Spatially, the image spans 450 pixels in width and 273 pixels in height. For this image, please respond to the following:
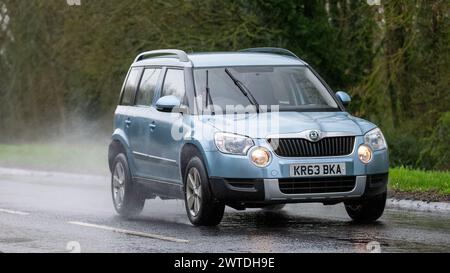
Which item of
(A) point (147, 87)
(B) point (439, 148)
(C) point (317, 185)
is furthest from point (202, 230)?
(B) point (439, 148)

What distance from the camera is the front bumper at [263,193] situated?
13.1 meters

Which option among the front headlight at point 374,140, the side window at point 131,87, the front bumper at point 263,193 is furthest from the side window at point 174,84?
the front headlight at point 374,140

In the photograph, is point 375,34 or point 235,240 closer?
point 235,240

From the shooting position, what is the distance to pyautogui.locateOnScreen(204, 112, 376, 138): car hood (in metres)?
13.3

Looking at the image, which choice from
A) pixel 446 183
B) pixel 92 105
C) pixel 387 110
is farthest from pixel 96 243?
pixel 92 105

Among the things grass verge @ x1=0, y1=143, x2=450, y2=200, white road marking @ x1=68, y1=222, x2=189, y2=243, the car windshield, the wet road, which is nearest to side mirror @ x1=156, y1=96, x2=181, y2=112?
the car windshield

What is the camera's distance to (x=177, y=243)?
12117mm

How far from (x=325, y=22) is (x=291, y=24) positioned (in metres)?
0.89

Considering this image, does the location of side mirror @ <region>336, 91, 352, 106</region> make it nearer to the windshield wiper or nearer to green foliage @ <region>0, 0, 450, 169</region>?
the windshield wiper

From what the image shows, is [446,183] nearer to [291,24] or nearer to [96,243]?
[96,243]

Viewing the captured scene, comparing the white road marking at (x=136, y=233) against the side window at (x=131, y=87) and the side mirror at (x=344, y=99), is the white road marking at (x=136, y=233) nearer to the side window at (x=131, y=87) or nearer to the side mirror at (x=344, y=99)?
the side window at (x=131, y=87)

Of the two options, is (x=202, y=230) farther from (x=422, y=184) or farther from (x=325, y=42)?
(x=325, y=42)

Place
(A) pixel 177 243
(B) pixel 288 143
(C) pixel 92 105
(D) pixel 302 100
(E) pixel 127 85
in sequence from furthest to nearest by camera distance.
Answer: (C) pixel 92 105 < (E) pixel 127 85 < (D) pixel 302 100 < (B) pixel 288 143 < (A) pixel 177 243

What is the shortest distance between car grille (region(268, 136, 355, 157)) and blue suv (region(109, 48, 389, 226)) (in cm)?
1
